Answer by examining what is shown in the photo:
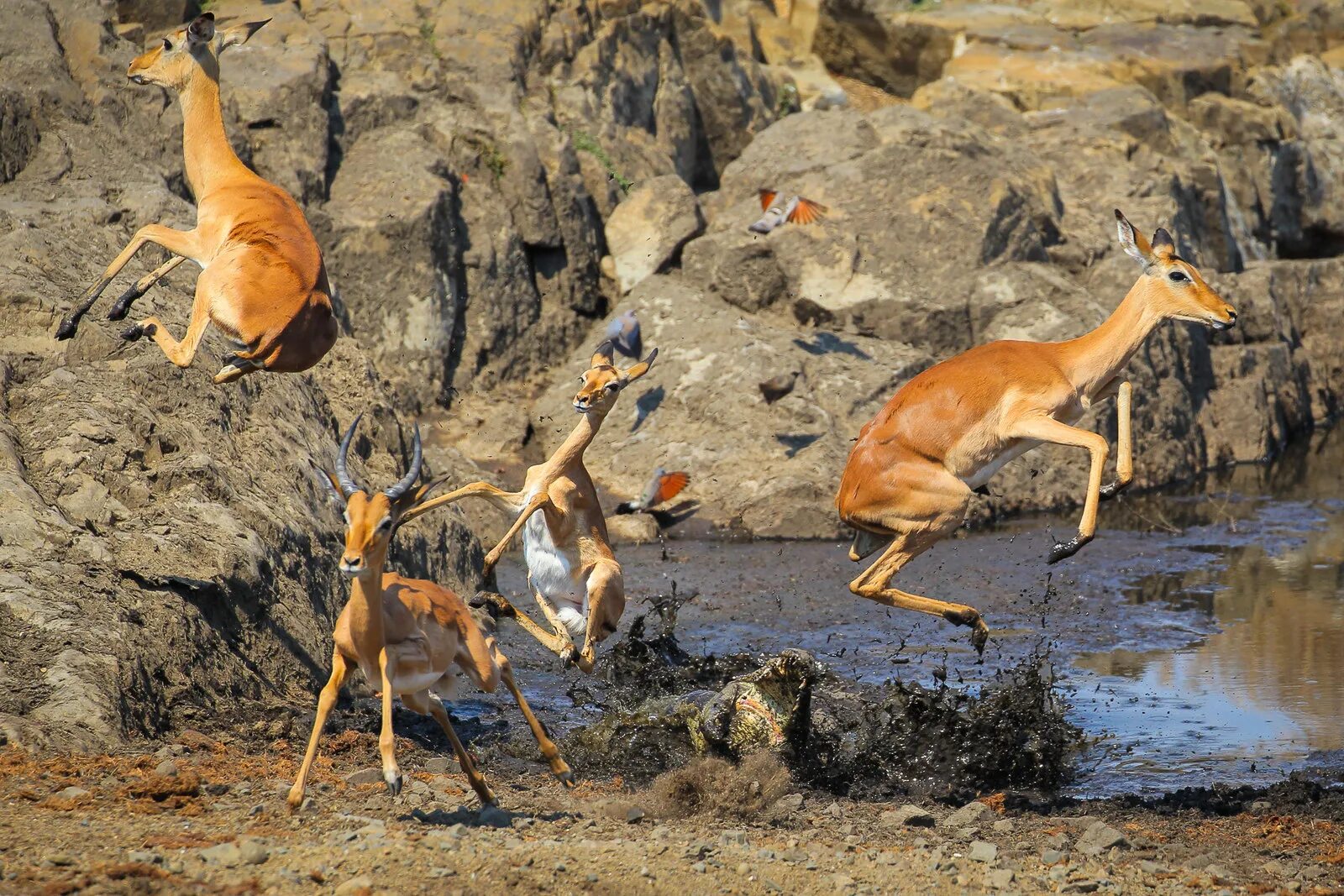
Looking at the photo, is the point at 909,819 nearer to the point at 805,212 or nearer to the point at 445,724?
the point at 445,724

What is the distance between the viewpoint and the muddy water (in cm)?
908

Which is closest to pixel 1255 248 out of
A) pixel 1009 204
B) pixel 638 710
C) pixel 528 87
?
pixel 1009 204

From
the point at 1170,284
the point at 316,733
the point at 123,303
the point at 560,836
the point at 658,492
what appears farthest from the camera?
the point at 658,492

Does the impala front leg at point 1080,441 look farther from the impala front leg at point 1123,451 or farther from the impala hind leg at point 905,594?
the impala hind leg at point 905,594

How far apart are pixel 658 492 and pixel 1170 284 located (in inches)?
229

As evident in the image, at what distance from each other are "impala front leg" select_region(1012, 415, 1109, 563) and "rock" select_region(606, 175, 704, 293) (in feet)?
28.5

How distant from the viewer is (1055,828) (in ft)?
23.8

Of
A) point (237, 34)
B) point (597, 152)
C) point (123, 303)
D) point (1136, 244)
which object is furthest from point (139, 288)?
point (597, 152)

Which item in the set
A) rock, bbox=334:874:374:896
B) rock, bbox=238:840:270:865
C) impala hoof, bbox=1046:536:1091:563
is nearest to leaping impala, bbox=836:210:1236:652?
impala hoof, bbox=1046:536:1091:563

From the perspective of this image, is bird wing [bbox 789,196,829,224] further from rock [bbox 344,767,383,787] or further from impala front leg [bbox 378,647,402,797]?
impala front leg [bbox 378,647,402,797]

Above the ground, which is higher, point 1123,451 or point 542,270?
point 542,270

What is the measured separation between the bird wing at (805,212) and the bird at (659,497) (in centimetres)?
300

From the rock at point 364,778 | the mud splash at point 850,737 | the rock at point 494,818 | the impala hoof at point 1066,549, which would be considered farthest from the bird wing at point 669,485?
the rock at point 494,818

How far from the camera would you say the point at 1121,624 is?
38.2 ft
